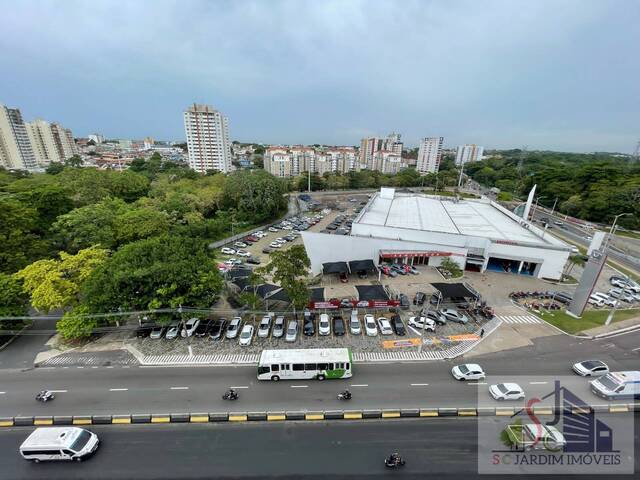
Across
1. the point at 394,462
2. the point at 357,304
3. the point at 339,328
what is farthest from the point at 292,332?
the point at 394,462

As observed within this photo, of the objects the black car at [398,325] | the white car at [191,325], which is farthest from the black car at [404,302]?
the white car at [191,325]

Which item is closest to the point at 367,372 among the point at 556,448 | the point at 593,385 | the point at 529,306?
the point at 556,448

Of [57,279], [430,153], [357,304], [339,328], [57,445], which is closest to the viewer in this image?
[57,445]

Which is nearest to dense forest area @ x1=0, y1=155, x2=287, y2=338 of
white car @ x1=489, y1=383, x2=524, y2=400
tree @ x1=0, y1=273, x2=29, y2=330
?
tree @ x1=0, y1=273, x2=29, y2=330

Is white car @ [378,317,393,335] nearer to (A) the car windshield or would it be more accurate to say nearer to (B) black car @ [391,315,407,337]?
(B) black car @ [391,315,407,337]

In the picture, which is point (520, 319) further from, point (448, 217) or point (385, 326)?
point (448, 217)

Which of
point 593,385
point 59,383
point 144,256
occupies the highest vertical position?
point 144,256

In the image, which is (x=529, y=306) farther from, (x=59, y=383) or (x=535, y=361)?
(x=59, y=383)
